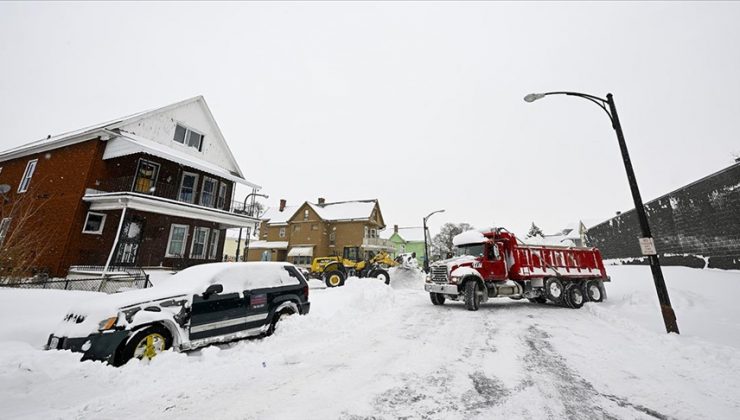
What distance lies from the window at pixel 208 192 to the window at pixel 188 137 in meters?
2.47

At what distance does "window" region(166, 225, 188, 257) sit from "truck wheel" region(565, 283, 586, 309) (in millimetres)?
20836

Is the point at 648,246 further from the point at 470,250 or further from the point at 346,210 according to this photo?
the point at 346,210

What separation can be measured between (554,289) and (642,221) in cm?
555

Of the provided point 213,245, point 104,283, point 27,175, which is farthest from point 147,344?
point 27,175

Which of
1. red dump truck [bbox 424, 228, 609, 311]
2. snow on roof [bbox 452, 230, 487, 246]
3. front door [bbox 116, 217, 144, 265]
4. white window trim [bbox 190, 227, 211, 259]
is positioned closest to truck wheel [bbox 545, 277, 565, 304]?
red dump truck [bbox 424, 228, 609, 311]

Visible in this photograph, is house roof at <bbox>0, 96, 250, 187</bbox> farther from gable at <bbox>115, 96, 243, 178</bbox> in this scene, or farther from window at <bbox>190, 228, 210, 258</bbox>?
window at <bbox>190, 228, 210, 258</bbox>

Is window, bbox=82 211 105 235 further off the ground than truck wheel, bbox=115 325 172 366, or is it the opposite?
window, bbox=82 211 105 235

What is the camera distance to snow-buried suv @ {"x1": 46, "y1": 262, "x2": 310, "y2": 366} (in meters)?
4.39

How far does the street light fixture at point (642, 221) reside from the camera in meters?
6.84

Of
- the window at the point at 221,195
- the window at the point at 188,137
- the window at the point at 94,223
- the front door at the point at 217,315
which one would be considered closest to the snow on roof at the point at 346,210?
the window at the point at 221,195

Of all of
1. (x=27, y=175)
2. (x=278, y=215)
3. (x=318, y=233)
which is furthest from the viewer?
(x=278, y=215)

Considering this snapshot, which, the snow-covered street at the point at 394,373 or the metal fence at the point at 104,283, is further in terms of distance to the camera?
the metal fence at the point at 104,283

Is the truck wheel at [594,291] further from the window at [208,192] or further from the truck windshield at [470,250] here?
the window at [208,192]

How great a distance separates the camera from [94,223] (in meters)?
14.7
